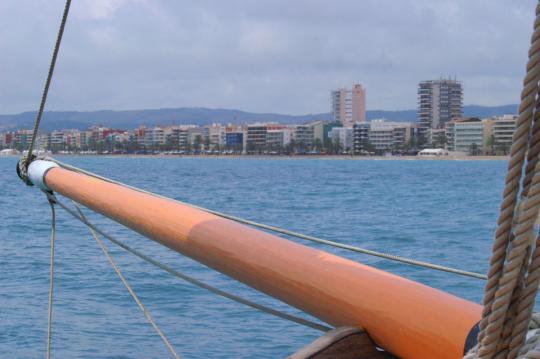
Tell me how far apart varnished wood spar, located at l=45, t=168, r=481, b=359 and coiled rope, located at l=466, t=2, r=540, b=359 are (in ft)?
0.83

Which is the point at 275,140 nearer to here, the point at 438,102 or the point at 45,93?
the point at 438,102

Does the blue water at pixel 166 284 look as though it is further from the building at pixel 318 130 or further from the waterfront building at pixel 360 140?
the building at pixel 318 130

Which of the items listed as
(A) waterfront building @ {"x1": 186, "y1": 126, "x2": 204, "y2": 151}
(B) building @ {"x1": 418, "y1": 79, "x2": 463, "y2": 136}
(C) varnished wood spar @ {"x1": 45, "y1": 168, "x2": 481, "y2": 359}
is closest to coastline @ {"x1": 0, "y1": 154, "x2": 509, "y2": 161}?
(A) waterfront building @ {"x1": 186, "y1": 126, "x2": 204, "y2": 151}

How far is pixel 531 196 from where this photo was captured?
98cm

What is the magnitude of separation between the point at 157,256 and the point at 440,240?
8537 mm

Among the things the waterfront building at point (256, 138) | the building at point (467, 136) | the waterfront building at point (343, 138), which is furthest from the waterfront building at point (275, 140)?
the building at point (467, 136)

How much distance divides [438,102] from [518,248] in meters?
158

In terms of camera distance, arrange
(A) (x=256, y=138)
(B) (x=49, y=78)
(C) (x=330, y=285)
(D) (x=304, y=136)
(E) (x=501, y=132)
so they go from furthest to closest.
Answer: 1. (D) (x=304, y=136)
2. (A) (x=256, y=138)
3. (E) (x=501, y=132)
4. (B) (x=49, y=78)
5. (C) (x=330, y=285)

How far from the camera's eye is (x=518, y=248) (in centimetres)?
99

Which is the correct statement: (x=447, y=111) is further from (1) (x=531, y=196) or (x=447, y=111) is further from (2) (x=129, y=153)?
(1) (x=531, y=196)

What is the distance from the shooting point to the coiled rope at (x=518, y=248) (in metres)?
0.99

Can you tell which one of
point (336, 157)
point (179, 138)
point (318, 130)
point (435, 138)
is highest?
point (318, 130)

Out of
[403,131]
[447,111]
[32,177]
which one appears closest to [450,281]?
[32,177]

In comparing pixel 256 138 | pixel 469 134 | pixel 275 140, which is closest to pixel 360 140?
pixel 275 140
